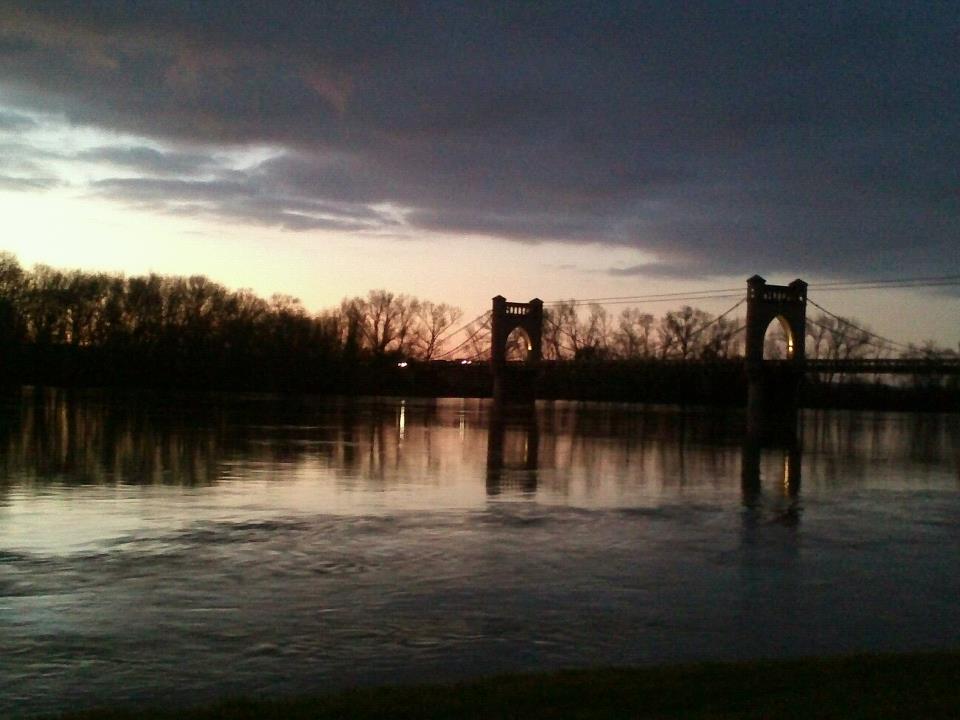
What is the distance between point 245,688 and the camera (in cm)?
870

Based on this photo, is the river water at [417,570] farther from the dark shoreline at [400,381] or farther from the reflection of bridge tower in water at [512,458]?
the dark shoreline at [400,381]

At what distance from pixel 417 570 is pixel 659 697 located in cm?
661

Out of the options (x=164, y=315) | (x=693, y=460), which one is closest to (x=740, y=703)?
(x=693, y=460)

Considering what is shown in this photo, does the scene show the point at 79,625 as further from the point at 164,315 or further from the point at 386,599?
the point at 164,315

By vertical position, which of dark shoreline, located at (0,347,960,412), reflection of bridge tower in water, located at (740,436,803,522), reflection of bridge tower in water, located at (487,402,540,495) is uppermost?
dark shoreline, located at (0,347,960,412)

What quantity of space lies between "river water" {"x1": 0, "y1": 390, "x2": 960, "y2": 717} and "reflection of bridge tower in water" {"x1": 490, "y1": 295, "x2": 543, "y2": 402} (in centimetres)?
8596

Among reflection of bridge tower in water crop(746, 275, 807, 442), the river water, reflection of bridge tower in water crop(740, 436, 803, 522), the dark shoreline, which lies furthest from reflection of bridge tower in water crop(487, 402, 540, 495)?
the dark shoreline

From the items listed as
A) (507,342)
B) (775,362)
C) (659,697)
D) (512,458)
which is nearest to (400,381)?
(507,342)

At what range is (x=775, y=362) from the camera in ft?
281

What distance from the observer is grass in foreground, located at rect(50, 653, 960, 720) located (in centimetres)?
752

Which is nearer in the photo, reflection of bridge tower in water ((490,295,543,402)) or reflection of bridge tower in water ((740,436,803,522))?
reflection of bridge tower in water ((740,436,803,522))

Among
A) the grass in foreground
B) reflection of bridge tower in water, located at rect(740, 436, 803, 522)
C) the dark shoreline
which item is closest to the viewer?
the grass in foreground

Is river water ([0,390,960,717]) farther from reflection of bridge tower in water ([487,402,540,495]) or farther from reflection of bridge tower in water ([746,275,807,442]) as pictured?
reflection of bridge tower in water ([746,275,807,442])

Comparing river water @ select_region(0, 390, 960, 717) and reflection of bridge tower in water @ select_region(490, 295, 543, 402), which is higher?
reflection of bridge tower in water @ select_region(490, 295, 543, 402)
